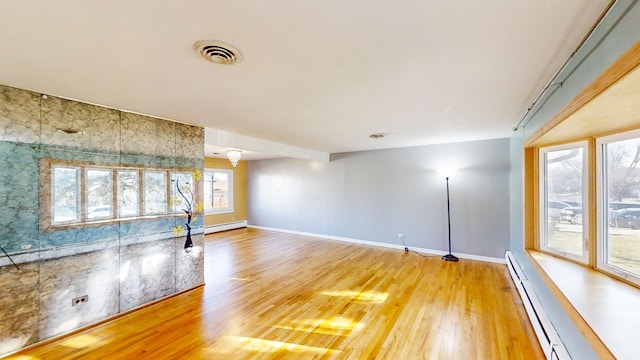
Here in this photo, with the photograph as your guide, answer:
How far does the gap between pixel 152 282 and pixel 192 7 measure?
3.28m

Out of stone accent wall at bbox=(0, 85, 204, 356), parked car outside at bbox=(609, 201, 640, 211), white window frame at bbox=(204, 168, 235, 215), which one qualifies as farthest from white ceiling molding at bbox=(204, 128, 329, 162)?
parked car outside at bbox=(609, 201, 640, 211)

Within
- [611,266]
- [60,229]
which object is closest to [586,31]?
[611,266]

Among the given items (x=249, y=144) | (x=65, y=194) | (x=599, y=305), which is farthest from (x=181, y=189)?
(x=599, y=305)

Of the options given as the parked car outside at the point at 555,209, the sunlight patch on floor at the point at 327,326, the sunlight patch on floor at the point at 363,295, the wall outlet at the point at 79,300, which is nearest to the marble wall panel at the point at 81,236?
the wall outlet at the point at 79,300

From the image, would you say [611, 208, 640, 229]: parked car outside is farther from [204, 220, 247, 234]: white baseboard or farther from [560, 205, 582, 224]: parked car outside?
[204, 220, 247, 234]: white baseboard

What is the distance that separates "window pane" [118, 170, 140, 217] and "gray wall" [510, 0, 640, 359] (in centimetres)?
409

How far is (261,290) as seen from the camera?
3506mm

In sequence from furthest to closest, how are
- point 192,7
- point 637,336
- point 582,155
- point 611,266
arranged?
point 582,155
point 611,266
point 637,336
point 192,7

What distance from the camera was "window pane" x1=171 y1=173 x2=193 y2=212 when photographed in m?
3.40

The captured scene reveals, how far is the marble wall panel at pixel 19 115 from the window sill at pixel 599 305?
439 cm

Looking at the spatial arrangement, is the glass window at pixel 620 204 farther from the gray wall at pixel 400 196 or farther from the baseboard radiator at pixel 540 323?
the gray wall at pixel 400 196

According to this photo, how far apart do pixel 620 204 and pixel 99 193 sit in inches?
193

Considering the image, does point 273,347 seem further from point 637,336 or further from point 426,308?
point 637,336

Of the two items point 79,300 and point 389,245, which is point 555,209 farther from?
point 79,300
